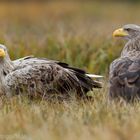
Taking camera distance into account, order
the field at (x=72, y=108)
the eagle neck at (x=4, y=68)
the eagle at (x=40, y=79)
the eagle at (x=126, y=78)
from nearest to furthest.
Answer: the field at (x=72, y=108) → the eagle at (x=126, y=78) → the eagle at (x=40, y=79) → the eagle neck at (x=4, y=68)

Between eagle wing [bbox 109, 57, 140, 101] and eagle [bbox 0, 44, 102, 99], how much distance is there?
0.77m

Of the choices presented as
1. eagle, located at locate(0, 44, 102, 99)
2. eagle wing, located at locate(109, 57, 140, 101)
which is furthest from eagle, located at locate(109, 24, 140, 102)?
eagle, located at locate(0, 44, 102, 99)

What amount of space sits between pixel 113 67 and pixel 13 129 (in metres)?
2.17

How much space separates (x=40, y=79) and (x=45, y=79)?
64mm

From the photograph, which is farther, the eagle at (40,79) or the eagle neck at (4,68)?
the eagle neck at (4,68)

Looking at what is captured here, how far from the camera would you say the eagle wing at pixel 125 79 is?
8.43 meters

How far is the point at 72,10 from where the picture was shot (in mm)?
30688

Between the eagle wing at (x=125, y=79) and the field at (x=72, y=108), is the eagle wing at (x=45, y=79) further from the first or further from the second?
the eagle wing at (x=125, y=79)

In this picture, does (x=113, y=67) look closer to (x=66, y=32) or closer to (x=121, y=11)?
(x=66, y=32)

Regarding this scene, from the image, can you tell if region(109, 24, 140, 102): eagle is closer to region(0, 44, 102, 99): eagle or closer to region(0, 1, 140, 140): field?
region(0, 1, 140, 140): field

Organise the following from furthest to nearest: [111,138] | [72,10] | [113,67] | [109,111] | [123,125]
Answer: [72,10]
[113,67]
[109,111]
[123,125]
[111,138]

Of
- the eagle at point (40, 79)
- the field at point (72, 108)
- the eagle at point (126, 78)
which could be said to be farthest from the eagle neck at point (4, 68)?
the eagle at point (126, 78)

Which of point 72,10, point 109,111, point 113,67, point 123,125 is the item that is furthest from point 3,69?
point 72,10

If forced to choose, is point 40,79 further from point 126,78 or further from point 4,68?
point 126,78
